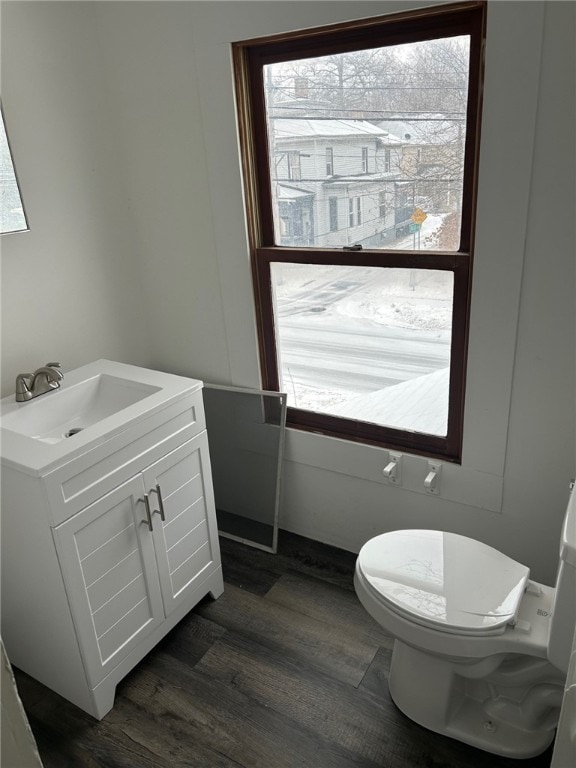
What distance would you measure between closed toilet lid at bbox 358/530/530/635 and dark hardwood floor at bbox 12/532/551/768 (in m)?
0.44

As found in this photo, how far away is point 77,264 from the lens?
2191 millimetres

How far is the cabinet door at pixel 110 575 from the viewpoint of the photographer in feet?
5.27

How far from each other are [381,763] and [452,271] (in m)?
1.44

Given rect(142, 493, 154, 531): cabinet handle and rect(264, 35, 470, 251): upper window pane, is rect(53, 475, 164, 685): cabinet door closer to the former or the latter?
rect(142, 493, 154, 531): cabinet handle

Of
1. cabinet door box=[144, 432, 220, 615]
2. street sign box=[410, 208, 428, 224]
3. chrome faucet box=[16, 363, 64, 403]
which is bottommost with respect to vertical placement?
cabinet door box=[144, 432, 220, 615]

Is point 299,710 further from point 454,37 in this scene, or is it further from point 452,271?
point 454,37

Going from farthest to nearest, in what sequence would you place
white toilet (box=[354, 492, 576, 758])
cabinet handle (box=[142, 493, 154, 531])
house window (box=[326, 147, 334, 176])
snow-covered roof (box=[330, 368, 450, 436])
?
snow-covered roof (box=[330, 368, 450, 436])
house window (box=[326, 147, 334, 176])
cabinet handle (box=[142, 493, 154, 531])
white toilet (box=[354, 492, 576, 758])

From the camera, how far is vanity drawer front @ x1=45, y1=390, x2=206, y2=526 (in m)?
1.53

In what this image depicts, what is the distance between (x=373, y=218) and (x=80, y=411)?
119cm

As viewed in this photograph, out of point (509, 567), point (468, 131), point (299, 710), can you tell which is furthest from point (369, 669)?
point (468, 131)

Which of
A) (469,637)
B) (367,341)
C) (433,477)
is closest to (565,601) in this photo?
(469,637)

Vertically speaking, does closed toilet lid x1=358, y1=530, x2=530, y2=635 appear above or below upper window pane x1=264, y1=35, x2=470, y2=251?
below

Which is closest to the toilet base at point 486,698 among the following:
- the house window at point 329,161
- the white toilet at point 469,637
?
the white toilet at point 469,637

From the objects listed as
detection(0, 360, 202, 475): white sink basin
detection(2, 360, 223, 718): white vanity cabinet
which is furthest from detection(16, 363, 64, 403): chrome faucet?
detection(2, 360, 223, 718): white vanity cabinet
